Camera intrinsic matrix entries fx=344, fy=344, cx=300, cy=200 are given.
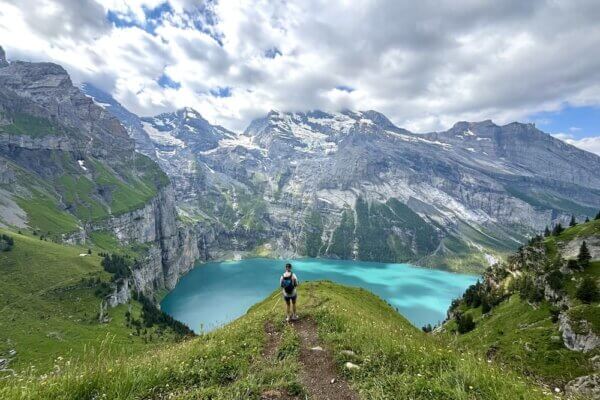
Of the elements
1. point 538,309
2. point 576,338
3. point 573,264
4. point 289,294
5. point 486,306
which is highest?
point 289,294

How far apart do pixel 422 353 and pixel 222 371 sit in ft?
22.7

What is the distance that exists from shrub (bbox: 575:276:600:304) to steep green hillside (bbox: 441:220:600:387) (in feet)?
1.63

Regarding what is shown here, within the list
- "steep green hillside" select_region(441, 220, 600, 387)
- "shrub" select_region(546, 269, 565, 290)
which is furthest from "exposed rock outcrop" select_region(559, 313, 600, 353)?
"shrub" select_region(546, 269, 565, 290)

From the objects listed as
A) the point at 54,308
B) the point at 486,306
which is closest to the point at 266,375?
the point at 486,306

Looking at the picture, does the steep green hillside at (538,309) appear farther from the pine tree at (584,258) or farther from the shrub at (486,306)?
the pine tree at (584,258)

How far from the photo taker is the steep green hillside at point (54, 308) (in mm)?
110787

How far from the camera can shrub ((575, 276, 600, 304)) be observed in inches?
2028

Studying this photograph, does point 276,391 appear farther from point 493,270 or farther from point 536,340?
point 493,270

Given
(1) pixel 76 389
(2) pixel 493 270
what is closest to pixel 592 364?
(1) pixel 76 389

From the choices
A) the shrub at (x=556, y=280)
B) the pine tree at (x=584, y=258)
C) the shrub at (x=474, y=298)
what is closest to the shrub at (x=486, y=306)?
the shrub at (x=474, y=298)

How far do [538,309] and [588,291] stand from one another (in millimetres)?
9739

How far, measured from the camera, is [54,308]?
138 metres

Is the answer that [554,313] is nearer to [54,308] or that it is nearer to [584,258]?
[584,258]

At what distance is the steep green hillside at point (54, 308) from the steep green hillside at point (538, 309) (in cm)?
9527
